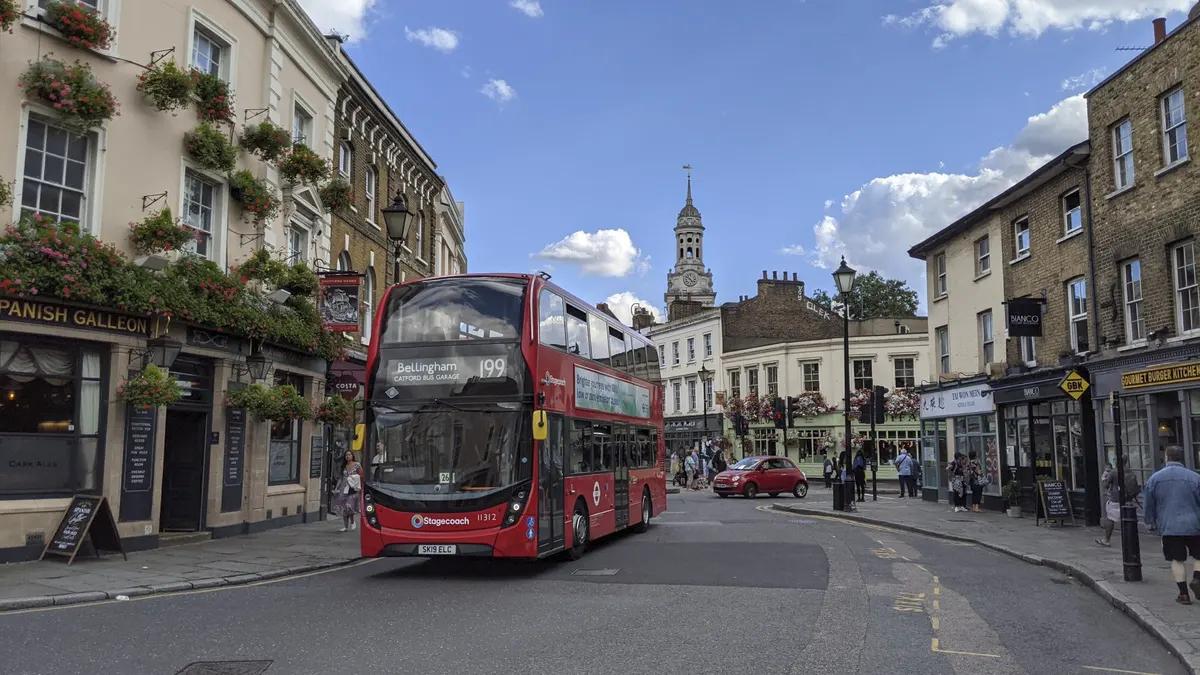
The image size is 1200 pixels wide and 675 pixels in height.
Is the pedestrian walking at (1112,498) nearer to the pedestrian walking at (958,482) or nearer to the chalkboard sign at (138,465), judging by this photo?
the pedestrian walking at (958,482)

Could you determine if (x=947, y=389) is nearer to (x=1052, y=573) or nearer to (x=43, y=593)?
(x=1052, y=573)

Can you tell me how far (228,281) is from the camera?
1561 centimetres

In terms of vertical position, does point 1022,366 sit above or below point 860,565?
above

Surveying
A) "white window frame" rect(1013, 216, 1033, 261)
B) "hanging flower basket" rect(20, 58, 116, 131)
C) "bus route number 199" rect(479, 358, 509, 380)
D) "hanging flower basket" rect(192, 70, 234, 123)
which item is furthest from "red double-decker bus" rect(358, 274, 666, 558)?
"white window frame" rect(1013, 216, 1033, 261)

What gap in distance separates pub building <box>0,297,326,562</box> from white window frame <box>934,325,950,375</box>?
1929 centimetres

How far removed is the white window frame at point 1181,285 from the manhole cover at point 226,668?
55.0 ft

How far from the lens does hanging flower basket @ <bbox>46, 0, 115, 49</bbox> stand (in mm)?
12828

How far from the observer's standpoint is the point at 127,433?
46.1 feet

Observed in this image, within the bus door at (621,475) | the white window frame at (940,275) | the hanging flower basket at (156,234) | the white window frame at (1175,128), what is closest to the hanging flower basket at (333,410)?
the hanging flower basket at (156,234)

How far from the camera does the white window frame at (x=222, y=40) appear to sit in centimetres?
1574

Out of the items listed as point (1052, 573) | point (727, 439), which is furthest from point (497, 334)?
point (727, 439)

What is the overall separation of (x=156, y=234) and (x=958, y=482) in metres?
20.0

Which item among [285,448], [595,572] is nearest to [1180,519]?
[595,572]

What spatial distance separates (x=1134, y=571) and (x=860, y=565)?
11.5 feet
